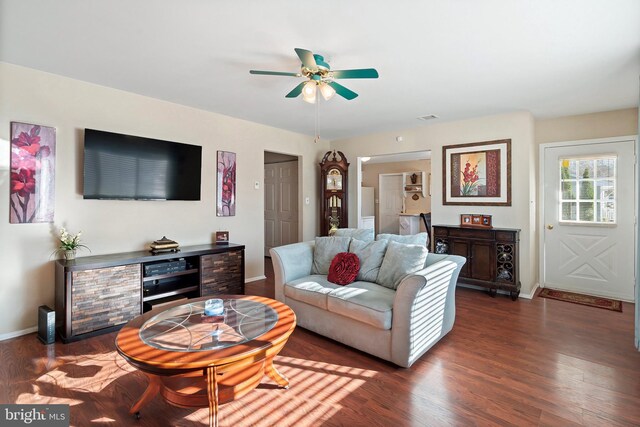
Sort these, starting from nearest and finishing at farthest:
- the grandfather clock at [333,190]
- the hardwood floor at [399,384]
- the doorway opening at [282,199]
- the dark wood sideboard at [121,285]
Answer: the hardwood floor at [399,384] → the dark wood sideboard at [121,285] → the grandfather clock at [333,190] → the doorway opening at [282,199]

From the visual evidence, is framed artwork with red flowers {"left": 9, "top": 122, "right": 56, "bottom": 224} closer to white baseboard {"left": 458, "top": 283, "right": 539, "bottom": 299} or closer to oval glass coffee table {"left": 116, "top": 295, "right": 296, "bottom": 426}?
oval glass coffee table {"left": 116, "top": 295, "right": 296, "bottom": 426}

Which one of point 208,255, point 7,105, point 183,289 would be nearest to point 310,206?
point 208,255

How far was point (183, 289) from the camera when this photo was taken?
350cm

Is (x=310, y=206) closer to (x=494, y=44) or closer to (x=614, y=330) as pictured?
(x=494, y=44)

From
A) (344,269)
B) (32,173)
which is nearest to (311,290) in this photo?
(344,269)

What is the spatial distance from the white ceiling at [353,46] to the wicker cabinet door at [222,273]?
1919 millimetres

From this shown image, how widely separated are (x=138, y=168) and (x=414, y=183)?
247 inches

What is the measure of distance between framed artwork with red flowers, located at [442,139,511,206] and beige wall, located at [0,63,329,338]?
293cm

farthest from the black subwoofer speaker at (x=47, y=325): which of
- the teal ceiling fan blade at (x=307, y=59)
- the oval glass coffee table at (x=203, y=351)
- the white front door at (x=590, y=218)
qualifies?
the white front door at (x=590, y=218)

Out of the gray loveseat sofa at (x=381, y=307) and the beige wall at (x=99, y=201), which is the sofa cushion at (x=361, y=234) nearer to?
the gray loveseat sofa at (x=381, y=307)

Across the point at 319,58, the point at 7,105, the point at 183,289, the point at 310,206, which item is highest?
the point at 319,58

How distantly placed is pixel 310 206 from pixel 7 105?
4123 millimetres

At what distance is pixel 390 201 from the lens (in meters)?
8.38

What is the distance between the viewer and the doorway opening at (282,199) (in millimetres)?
6074
